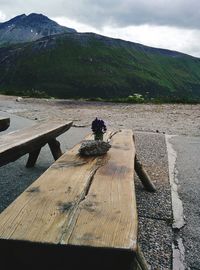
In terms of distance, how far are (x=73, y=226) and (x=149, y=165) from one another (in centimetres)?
444

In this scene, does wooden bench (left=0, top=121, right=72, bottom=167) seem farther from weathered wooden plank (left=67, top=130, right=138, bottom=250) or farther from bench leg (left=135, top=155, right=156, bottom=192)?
bench leg (left=135, top=155, right=156, bottom=192)

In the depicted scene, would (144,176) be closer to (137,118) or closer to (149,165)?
(149,165)

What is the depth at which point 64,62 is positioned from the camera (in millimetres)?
131125

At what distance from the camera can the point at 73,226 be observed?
1973 millimetres

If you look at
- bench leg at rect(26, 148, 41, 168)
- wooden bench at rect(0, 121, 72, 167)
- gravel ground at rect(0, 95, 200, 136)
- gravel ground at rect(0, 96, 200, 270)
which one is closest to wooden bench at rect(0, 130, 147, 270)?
gravel ground at rect(0, 96, 200, 270)

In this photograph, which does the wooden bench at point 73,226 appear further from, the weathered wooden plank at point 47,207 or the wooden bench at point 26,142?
the wooden bench at point 26,142

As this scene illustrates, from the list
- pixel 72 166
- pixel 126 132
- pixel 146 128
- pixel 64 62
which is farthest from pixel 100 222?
pixel 64 62

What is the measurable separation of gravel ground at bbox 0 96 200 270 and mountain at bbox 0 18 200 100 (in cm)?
8267

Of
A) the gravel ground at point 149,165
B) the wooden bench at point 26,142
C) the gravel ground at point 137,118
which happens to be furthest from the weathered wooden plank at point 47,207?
the gravel ground at point 137,118

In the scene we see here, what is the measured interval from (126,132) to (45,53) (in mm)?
132822

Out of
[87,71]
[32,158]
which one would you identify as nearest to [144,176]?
[32,158]

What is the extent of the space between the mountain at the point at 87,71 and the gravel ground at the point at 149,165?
271 feet

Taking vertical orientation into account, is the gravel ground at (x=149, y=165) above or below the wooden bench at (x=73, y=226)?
below

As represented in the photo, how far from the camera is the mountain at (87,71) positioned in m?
114
